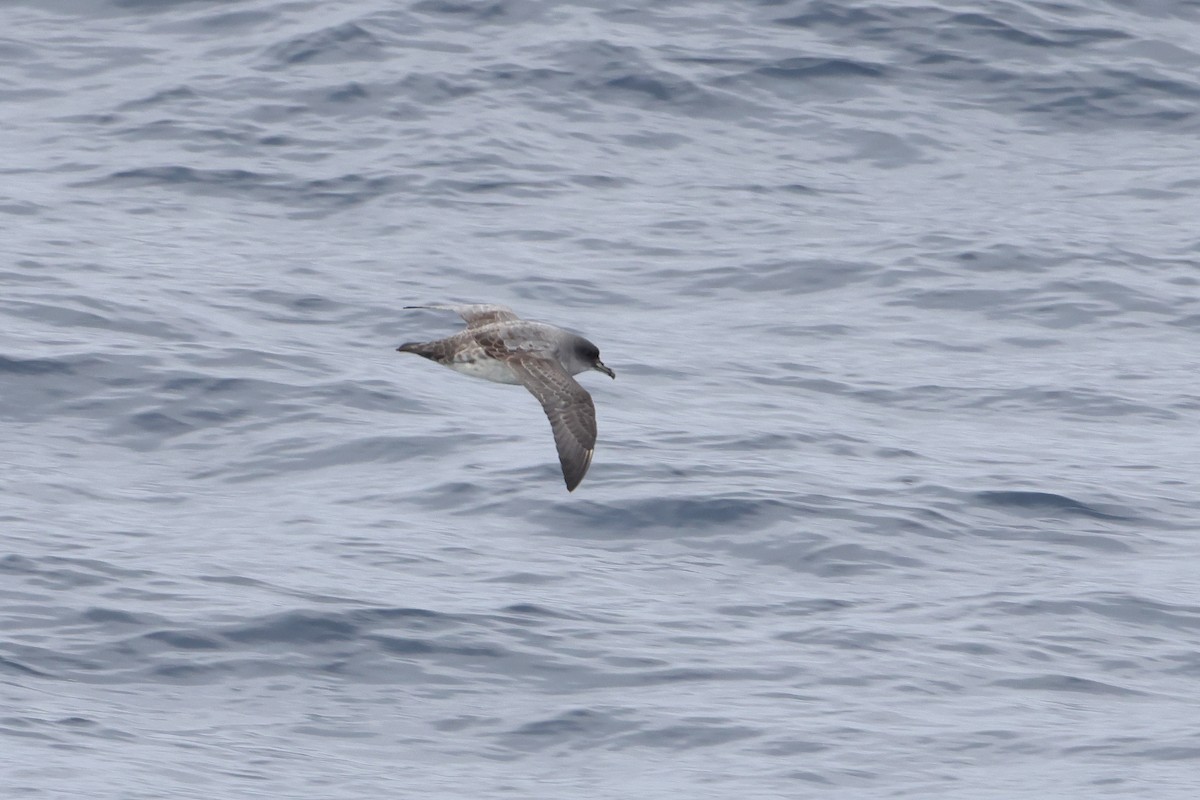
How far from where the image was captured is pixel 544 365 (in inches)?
418

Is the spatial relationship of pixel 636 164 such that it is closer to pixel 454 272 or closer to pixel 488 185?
pixel 488 185

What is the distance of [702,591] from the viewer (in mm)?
11531

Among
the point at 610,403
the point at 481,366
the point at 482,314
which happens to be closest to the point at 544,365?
the point at 481,366

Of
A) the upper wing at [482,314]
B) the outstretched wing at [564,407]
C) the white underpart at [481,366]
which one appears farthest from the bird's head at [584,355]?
the upper wing at [482,314]

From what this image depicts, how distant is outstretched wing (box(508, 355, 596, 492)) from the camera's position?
33.6 ft

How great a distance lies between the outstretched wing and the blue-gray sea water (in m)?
1.05

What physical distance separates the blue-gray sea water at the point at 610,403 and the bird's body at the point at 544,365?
111cm

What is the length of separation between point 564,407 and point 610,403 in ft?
13.8

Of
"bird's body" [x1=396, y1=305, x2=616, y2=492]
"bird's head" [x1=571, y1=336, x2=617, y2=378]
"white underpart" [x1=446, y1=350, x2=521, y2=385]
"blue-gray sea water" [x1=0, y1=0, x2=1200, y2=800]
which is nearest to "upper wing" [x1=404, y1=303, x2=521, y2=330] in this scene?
"bird's body" [x1=396, y1=305, x2=616, y2=492]

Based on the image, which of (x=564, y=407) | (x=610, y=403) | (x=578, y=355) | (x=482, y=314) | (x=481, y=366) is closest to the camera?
(x=564, y=407)

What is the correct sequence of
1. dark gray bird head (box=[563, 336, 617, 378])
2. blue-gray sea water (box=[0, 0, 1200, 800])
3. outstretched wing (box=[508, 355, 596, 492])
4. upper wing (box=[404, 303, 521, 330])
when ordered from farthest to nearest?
upper wing (box=[404, 303, 521, 330]) → dark gray bird head (box=[563, 336, 617, 378]) → outstretched wing (box=[508, 355, 596, 492]) → blue-gray sea water (box=[0, 0, 1200, 800])

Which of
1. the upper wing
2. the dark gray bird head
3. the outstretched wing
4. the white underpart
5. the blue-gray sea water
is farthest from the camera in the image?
the upper wing

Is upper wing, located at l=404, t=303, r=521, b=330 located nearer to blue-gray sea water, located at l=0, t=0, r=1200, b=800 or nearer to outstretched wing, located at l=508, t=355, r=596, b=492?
outstretched wing, located at l=508, t=355, r=596, b=492

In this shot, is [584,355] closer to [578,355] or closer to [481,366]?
[578,355]
